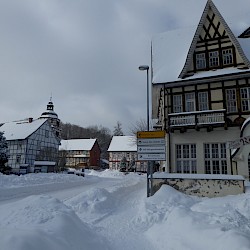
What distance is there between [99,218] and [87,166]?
7461 cm

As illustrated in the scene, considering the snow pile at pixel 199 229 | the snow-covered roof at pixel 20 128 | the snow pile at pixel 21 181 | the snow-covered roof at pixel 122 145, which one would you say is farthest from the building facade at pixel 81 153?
the snow pile at pixel 199 229

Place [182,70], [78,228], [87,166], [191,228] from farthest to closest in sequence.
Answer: [87,166], [182,70], [191,228], [78,228]

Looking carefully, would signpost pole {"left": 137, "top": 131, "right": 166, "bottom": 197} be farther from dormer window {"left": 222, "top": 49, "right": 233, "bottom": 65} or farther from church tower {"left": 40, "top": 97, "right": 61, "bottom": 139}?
church tower {"left": 40, "top": 97, "right": 61, "bottom": 139}

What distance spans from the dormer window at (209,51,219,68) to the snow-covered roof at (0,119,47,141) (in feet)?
137

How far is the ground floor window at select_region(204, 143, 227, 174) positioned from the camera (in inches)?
770

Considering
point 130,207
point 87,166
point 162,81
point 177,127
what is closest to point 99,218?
point 130,207

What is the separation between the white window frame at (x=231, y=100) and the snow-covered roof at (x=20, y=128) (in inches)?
1684

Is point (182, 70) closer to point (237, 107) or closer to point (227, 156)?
point (237, 107)

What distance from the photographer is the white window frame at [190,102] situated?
21125 millimetres

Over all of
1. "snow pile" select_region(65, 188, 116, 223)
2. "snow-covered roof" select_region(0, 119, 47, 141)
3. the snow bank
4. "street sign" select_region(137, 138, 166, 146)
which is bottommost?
"snow pile" select_region(65, 188, 116, 223)

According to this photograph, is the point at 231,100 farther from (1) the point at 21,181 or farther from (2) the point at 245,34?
(1) the point at 21,181

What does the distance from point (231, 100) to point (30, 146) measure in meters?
43.2

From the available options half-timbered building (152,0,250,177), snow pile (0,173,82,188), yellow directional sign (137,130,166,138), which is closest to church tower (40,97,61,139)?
snow pile (0,173,82,188)

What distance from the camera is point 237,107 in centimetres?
1997
